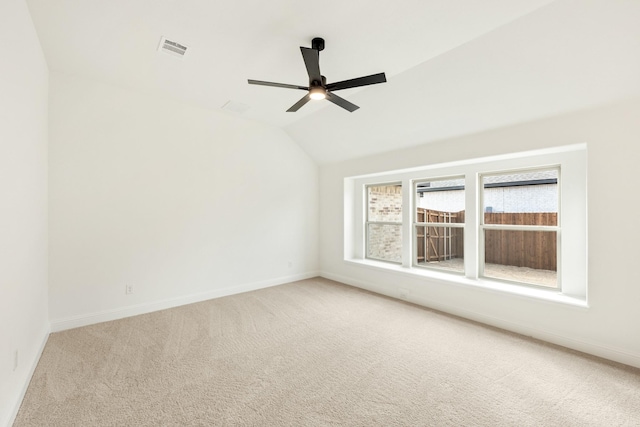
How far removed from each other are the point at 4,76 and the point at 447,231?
5.15 meters

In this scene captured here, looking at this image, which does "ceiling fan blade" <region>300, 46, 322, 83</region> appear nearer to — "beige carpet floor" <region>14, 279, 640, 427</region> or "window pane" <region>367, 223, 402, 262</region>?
"beige carpet floor" <region>14, 279, 640, 427</region>

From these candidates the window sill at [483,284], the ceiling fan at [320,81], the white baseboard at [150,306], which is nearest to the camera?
the ceiling fan at [320,81]

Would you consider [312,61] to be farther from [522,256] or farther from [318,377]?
[522,256]

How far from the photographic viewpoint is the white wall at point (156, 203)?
3.32m

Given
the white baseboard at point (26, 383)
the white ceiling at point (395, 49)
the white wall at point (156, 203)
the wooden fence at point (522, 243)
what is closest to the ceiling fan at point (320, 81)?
the white ceiling at point (395, 49)

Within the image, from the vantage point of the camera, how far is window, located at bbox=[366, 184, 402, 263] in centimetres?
519

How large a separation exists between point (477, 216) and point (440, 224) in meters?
0.63

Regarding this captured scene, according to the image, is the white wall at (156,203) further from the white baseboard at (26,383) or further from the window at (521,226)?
the window at (521,226)

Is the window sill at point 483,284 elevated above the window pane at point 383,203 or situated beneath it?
situated beneath

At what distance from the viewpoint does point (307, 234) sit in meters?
5.78

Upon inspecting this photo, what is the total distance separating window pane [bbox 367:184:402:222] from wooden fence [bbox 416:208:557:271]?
2.01 ft

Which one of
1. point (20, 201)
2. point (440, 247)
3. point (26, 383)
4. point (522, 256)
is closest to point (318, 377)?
point (26, 383)

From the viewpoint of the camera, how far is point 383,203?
5.53 metres

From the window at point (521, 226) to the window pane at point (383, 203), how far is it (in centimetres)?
162
